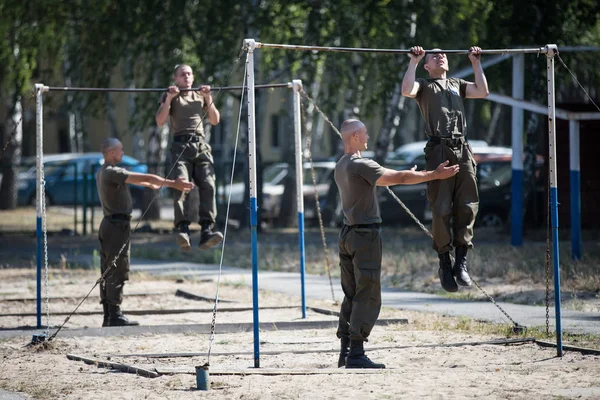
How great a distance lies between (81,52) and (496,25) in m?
8.81

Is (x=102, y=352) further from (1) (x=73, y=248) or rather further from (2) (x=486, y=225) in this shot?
(2) (x=486, y=225)

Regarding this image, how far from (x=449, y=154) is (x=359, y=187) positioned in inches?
59.9

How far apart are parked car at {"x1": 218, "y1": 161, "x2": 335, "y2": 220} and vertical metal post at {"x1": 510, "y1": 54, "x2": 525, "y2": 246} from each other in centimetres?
634

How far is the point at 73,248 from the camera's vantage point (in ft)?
69.7

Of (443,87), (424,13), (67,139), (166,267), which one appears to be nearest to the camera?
(443,87)

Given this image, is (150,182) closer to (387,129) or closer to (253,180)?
(253,180)

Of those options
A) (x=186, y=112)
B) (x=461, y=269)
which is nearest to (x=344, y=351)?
(x=461, y=269)

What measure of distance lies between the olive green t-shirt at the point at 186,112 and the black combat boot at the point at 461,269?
3.56m

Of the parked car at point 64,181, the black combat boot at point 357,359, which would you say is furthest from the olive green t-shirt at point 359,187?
the parked car at point 64,181

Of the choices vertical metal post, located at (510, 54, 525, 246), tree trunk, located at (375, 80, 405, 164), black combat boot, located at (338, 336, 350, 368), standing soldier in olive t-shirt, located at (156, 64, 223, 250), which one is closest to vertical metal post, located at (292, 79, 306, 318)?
standing soldier in olive t-shirt, located at (156, 64, 223, 250)

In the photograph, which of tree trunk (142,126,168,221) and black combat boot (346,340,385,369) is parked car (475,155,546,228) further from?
black combat boot (346,340,385,369)

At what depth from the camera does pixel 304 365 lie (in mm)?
8859

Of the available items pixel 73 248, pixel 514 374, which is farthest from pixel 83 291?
pixel 514 374

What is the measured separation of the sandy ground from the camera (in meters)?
7.49
